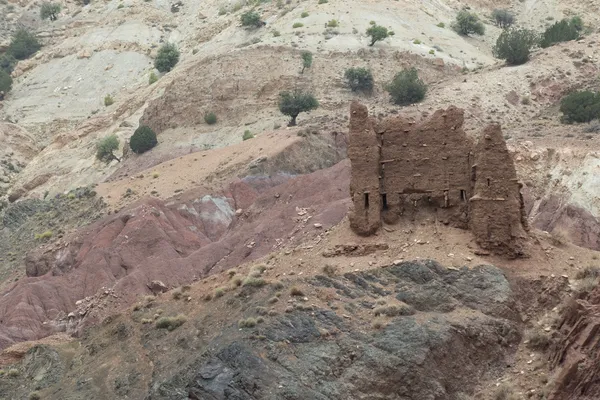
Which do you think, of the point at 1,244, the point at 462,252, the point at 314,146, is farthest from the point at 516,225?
the point at 1,244

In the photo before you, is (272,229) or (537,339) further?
(272,229)

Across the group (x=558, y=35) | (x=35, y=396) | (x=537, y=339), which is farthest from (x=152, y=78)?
(x=537, y=339)

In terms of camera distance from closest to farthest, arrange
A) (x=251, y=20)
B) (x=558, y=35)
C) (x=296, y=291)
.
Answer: (x=296, y=291)
(x=558, y=35)
(x=251, y=20)

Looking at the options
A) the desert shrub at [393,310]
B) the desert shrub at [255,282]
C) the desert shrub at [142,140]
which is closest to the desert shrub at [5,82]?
the desert shrub at [142,140]

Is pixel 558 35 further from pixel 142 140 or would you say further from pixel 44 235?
pixel 44 235

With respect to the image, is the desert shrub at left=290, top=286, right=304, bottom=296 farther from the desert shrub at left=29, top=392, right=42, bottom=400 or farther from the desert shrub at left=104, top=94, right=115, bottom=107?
the desert shrub at left=104, top=94, right=115, bottom=107

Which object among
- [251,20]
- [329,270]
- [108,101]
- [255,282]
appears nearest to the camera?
[329,270]
